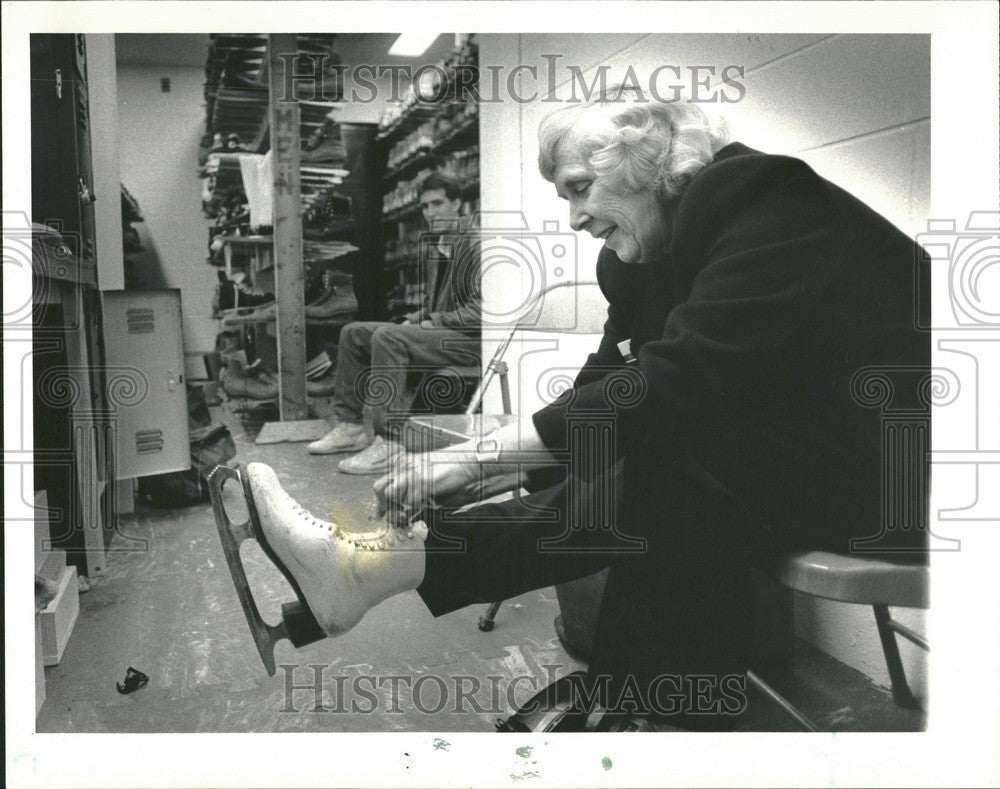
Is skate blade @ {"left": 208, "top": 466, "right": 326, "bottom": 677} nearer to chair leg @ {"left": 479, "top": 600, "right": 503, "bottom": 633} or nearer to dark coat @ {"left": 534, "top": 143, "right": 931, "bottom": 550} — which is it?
chair leg @ {"left": 479, "top": 600, "right": 503, "bottom": 633}

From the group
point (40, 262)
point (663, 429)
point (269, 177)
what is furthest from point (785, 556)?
point (40, 262)

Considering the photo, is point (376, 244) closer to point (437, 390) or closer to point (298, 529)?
point (437, 390)

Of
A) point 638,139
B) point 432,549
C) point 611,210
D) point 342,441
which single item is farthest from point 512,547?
point 638,139

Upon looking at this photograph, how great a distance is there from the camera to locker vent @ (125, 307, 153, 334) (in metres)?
1.37

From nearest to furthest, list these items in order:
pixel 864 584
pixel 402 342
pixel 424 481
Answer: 1. pixel 864 584
2. pixel 424 481
3. pixel 402 342

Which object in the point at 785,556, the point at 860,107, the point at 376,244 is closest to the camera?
the point at 785,556

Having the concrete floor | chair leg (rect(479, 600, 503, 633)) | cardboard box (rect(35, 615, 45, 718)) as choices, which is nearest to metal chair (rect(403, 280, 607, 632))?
chair leg (rect(479, 600, 503, 633))

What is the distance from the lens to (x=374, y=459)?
1.30 metres

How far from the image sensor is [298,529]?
124 cm

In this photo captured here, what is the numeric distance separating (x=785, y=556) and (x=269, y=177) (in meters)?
1.15

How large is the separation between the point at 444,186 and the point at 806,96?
632 millimetres

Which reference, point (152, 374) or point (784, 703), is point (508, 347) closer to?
point (152, 374)

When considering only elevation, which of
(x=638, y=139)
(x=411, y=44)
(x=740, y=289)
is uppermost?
(x=411, y=44)

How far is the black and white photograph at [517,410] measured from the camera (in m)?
1.22
